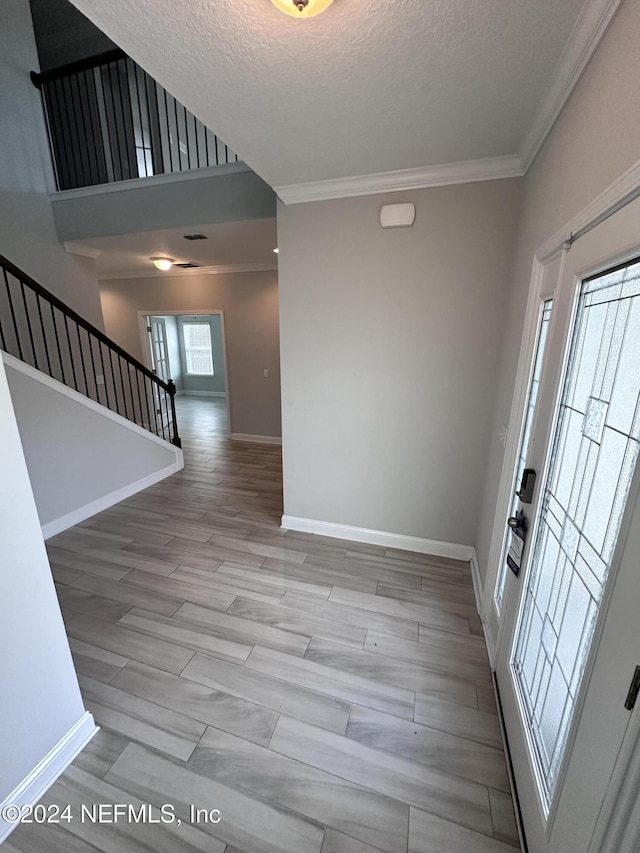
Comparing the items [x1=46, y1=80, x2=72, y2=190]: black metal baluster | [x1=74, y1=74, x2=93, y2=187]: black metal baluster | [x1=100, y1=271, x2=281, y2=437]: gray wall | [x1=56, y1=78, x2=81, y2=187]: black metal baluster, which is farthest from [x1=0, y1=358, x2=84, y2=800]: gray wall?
[x1=56, y1=78, x2=81, y2=187]: black metal baluster

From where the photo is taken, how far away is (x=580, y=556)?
1008 millimetres

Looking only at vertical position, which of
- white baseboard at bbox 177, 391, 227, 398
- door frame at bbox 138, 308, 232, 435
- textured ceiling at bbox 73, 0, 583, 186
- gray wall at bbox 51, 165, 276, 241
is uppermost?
gray wall at bbox 51, 165, 276, 241

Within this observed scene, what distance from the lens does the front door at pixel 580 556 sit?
2.42 ft

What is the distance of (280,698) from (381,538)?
1397 millimetres

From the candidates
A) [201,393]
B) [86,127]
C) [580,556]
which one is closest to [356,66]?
[580,556]

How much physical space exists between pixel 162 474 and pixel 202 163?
4.58 m

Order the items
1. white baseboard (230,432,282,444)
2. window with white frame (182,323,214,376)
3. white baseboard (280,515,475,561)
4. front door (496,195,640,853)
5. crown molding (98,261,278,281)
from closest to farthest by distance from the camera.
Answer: front door (496,195,640,853) < white baseboard (280,515,475,561) < crown molding (98,261,278,281) < white baseboard (230,432,282,444) < window with white frame (182,323,214,376)

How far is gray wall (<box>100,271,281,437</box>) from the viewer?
199 inches

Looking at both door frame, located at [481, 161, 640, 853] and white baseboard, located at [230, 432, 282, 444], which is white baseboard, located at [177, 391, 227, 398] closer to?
white baseboard, located at [230, 432, 282, 444]

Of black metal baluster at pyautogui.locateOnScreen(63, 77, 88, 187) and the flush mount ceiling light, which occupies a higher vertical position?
black metal baluster at pyautogui.locateOnScreen(63, 77, 88, 187)

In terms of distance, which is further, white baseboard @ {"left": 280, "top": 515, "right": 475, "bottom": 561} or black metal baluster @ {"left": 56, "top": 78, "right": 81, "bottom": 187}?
black metal baluster @ {"left": 56, "top": 78, "right": 81, "bottom": 187}

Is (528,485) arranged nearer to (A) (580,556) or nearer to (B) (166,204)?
(A) (580,556)

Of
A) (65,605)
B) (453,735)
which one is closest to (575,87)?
(453,735)

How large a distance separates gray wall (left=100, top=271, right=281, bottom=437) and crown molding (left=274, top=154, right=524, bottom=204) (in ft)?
8.92
